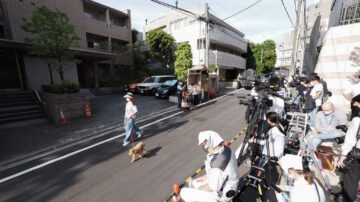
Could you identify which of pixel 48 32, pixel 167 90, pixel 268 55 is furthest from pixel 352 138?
pixel 268 55

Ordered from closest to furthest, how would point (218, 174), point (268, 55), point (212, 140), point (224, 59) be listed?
point (218, 174) < point (212, 140) < point (224, 59) < point (268, 55)

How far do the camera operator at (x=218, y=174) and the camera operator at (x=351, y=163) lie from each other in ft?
6.83

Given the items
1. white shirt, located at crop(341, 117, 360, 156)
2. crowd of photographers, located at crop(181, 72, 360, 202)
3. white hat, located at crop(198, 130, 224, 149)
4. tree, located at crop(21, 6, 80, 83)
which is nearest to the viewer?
crowd of photographers, located at crop(181, 72, 360, 202)

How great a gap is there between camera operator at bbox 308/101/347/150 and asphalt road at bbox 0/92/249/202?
2141 millimetres

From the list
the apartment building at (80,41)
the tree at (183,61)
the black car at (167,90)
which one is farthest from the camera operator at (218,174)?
the tree at (183,61)

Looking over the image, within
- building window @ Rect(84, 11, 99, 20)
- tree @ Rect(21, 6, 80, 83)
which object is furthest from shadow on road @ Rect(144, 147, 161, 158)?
building window @ Rect(84, 11, 99, 20)

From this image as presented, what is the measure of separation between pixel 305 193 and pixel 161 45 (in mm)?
20641

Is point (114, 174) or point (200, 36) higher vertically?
point (200, 36)

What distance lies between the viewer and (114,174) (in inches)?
148

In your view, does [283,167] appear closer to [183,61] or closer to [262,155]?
[262,155]

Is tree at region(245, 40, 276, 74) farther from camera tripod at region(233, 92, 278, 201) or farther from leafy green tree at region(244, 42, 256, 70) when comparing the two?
camera tripod at region(233, 92, 278, 201)

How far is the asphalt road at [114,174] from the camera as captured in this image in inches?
124

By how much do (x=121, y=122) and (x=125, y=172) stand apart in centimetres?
424

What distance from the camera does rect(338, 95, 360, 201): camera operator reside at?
2396mm
